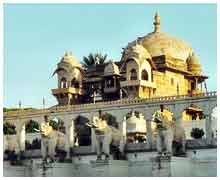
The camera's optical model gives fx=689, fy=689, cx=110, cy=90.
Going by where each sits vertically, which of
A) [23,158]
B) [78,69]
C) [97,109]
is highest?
[78,69]

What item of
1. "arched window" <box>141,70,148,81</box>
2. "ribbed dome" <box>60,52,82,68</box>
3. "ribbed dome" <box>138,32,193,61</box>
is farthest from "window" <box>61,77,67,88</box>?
"ribbed dome" <box>138,32,193,61</box>

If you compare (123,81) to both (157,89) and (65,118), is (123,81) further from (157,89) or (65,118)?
(65,118)

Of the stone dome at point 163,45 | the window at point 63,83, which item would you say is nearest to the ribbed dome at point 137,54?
the stone dome at point 163,45

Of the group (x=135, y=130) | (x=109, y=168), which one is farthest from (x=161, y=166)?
(x=135, y=130)

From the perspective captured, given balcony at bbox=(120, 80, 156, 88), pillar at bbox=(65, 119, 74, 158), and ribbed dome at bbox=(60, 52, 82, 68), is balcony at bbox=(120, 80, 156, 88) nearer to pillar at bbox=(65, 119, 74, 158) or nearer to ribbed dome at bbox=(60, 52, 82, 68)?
ribbed dome at bbox=(60, 52, 82, 68)

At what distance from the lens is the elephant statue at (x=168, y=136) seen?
91.6 ft

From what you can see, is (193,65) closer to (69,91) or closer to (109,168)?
(69,91)

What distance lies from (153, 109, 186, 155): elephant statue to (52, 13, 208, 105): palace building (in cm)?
751

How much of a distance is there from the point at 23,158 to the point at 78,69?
7.67 meters

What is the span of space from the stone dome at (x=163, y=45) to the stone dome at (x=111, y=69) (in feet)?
9.87

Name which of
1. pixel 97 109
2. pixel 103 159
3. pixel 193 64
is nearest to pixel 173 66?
pixel 193 64

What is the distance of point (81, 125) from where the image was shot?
121 ft

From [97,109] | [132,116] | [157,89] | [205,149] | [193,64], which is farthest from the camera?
[193,64]

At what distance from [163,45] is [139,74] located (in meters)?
5.09
